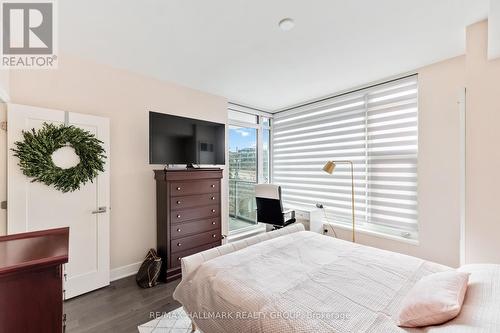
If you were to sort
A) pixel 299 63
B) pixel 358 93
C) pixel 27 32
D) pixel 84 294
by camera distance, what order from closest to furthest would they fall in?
pixel 27 32 < pixel 84 294 < pixel 299 63 < pixel 358 93

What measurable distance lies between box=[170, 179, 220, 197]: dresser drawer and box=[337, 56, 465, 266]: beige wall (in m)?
2.68

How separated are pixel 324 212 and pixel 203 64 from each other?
2983 mm

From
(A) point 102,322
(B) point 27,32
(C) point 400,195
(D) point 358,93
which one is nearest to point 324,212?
(C) point 400,195

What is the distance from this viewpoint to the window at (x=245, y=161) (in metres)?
4.28

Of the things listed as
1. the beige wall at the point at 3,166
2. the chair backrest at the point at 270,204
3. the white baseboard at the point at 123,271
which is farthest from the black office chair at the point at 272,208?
the beige wall at the point at 3,166

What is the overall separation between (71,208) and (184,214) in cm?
120

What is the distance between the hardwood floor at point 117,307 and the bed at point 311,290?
0.72m

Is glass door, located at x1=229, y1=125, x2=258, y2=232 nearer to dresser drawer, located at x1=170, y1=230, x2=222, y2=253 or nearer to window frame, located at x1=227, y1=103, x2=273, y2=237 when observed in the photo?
window frame, located at x1=227, y1=103, x2=273, y2=237

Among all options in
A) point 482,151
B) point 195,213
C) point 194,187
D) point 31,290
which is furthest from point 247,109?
point 31,290

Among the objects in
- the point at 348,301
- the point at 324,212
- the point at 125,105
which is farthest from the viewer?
the point at 324,212

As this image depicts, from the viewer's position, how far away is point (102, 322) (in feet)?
6.47

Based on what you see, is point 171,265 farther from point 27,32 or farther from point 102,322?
point 27,32

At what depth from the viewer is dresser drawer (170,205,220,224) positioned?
9.30 ft

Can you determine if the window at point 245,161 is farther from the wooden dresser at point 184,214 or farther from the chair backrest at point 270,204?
the wooden dresser at point 184,214
